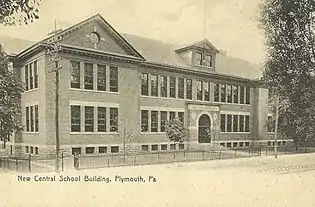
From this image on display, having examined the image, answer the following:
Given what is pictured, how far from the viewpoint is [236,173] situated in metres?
2.68

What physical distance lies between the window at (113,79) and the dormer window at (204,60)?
64cm

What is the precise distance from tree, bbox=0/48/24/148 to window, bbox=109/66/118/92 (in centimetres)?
68

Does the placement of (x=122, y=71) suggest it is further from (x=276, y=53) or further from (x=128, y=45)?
Result: (x=276, y=53)

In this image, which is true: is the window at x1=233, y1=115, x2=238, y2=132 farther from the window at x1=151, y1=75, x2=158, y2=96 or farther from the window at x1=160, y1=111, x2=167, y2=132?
the window at x1=151, y1=75, x2=158, y2=96

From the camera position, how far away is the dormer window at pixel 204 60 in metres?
2.81

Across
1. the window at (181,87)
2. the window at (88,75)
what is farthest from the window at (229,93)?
the window at (88,75)

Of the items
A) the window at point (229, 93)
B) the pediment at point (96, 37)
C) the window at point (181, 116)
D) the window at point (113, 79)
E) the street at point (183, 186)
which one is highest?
the pediment at point (96, 37)

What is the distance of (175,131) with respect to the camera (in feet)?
9.39

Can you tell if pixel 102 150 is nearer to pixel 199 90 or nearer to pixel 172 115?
pixel 172 115

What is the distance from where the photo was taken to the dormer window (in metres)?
2.81

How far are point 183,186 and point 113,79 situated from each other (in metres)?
0.99

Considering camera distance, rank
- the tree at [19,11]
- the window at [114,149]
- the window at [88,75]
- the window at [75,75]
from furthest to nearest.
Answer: the window at [88,75] → the window at [75,75] → the window at [114,149] → the tree at [19,11]

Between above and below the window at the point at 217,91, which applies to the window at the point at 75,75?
above

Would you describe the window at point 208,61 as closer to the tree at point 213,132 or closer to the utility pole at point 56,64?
the tree at point 213,132
